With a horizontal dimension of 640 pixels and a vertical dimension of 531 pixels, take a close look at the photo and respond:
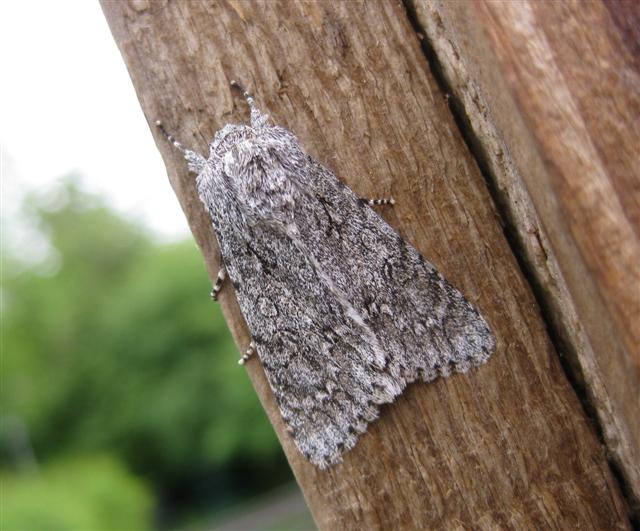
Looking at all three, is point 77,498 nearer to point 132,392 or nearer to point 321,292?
point 132,392

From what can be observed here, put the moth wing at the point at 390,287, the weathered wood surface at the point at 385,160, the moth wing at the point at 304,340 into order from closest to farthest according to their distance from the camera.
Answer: the weathered wood surface at the point at 385,160 → the moth wing at the point at 390,287 → the moth wing at the point at 304,340

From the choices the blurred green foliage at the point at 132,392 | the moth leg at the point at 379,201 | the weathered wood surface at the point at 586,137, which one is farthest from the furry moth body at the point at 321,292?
the blurred green foliage at the point at 132,392

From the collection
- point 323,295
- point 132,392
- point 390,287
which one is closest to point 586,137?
point 390,287

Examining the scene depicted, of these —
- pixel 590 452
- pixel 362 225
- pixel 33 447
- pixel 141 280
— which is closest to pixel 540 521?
pixel 590 452

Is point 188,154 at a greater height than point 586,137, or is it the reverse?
point 188,154

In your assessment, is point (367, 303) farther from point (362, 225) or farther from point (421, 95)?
point (421, 95)

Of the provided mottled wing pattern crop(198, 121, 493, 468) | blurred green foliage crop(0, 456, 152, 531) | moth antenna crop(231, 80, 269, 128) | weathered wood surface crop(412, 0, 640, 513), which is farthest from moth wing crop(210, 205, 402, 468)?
blurred green foliage crop(0, 456, 152, 531)

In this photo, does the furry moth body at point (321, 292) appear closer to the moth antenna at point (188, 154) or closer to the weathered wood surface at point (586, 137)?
the moth antenna at point (188, 154)
